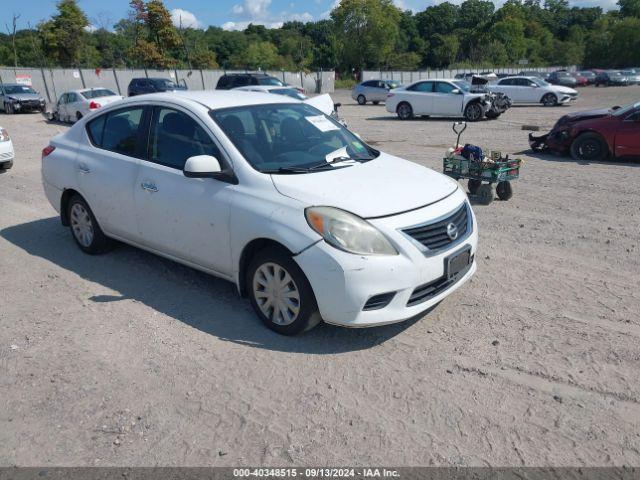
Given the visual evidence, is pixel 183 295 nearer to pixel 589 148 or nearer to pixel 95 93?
pixel 589 148

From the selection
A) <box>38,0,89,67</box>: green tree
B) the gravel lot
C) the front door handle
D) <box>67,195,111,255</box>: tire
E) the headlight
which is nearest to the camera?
the gravel lot

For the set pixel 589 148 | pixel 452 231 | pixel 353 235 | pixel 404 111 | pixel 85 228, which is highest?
pixel 353 235

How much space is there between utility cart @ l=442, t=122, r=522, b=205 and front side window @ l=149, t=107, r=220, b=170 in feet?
15.1

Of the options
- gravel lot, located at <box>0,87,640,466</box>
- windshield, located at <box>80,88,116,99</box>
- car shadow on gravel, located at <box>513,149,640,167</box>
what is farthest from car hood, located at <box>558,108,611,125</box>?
windshield, located at <box>80,88,116,99</box>

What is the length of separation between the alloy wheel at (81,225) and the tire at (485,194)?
5.21 meters

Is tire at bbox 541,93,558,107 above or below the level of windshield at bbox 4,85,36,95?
below

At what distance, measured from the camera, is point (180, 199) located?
456 cm

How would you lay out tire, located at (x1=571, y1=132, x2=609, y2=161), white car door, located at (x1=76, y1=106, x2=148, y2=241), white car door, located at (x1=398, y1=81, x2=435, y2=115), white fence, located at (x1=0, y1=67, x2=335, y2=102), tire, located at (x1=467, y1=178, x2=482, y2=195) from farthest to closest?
white fence, located at (x1=0, y1=67, x2=335, y2=102)
white car door, located at (x1=398, y1=81, x2=435, y2=115)
tire, located at (x1=571, y1=132, x2=609, y2=161)
tire, located at (x1=467, y1=178, x2=482, y2=195)
white car door, located at (x1=76, y1=106, x2=148, y2=241)

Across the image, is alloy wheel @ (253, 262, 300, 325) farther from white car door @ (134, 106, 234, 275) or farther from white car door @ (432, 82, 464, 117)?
white car door @ (432, 82, 464, 117)

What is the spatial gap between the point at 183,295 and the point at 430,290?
221cm

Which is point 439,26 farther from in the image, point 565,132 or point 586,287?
point 586,287

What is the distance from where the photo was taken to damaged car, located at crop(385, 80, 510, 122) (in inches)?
824

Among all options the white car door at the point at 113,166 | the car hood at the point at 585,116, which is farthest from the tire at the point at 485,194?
the car hood at the point at 585,116

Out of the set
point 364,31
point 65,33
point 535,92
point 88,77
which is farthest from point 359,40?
point 535,92
